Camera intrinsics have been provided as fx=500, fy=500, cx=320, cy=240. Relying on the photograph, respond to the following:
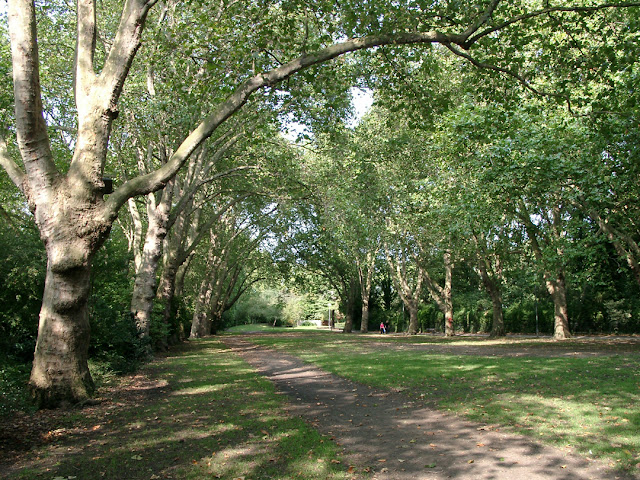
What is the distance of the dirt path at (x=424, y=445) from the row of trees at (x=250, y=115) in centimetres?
422

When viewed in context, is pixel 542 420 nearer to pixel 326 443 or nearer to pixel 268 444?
pixel 326 443

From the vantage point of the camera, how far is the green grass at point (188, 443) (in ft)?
16.1

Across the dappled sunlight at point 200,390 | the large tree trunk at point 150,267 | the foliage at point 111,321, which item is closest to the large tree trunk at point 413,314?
the large tree trunk at point 150,267

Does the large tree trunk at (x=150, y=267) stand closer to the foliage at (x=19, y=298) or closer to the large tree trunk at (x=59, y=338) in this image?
the foliage at (x=19, y=298)

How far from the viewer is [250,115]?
1373cm

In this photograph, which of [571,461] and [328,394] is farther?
[328,394]

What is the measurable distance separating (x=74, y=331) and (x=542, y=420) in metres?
7.00

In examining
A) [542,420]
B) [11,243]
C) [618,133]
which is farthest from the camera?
[618,133]

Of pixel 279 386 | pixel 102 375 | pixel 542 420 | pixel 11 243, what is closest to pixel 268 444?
pixel 542 420

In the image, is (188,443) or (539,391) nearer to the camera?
(188,443)

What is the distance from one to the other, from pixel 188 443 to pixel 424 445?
2783mm

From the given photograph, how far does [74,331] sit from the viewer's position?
7.79 metres

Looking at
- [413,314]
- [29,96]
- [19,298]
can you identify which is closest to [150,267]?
[19,298]

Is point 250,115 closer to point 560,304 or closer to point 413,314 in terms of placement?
point 560,304
